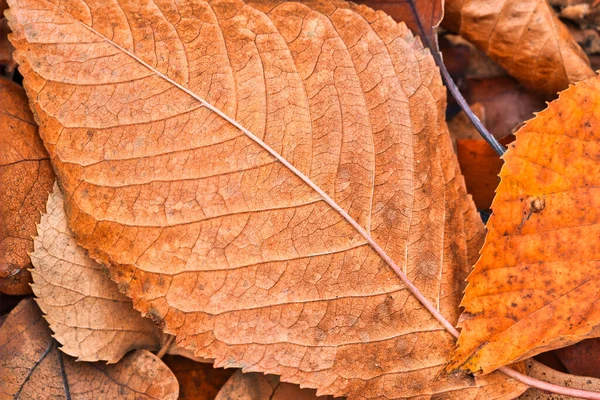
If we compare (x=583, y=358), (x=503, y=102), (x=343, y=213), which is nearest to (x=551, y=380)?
(x=583, y=358)

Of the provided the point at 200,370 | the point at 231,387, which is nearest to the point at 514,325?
the point at 231,387

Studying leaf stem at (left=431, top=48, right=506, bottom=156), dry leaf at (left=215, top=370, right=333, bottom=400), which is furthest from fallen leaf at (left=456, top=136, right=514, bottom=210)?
dry leaf at (left=215, top=370, right=333, bottom=400)

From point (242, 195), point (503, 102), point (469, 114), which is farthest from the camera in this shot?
point (503, 102)

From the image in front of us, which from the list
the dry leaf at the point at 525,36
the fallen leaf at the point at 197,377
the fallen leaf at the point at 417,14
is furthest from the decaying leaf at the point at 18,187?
the dry leaf at the point at 525,36

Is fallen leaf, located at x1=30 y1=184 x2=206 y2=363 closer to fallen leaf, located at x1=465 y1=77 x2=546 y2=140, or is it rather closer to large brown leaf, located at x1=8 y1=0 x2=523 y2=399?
large brown leaf, located at x1=8 y1=0 x2=523 y2=399

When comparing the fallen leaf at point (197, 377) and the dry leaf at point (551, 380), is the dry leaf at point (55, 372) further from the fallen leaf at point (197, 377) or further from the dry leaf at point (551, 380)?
the dry leaf at point (551, 380)

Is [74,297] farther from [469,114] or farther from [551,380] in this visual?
[551,380]

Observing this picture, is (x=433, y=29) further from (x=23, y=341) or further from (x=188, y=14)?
(x=23, y=341)
